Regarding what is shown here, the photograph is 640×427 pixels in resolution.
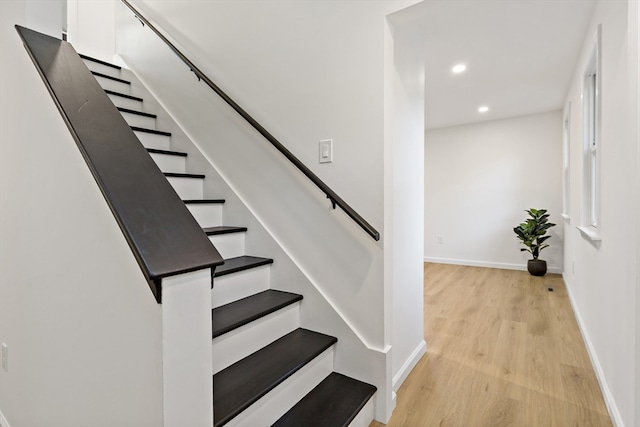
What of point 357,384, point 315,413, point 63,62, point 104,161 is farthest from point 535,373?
point 63,62

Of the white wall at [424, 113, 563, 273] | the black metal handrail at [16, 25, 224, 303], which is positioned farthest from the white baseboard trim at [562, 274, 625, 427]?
the white wall at [424, 113, 563, 273]

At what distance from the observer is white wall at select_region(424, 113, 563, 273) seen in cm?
469

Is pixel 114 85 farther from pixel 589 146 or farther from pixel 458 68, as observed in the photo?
pixel 589 146

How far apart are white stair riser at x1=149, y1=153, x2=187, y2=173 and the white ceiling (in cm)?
181

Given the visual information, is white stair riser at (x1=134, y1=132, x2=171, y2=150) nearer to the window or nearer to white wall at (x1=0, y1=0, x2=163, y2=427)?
white wall at (x1=0, y1=0, x2=163, y2=427)

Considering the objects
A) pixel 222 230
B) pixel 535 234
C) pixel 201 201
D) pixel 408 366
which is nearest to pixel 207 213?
pixel 201 201

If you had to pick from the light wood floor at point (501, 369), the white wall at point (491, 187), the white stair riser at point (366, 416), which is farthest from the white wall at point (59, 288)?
the white wall at point (491, 187)

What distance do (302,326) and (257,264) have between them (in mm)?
443

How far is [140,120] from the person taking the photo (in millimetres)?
2576

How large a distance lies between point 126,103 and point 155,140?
61 centimetres

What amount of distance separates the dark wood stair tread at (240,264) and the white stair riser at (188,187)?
0.59 meters

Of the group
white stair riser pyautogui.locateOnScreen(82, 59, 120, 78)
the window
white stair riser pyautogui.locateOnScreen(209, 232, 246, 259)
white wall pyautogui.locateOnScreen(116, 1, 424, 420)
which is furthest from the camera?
white stair riser pyautogui.locateOnScreen(82, 59, 120, 78)

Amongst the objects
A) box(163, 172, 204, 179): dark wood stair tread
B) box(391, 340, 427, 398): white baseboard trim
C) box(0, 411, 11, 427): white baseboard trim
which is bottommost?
box(0, 411, 11, 427): white baseboard trim

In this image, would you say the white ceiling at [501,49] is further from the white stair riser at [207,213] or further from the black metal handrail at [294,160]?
the white stair riser at [207,213]
